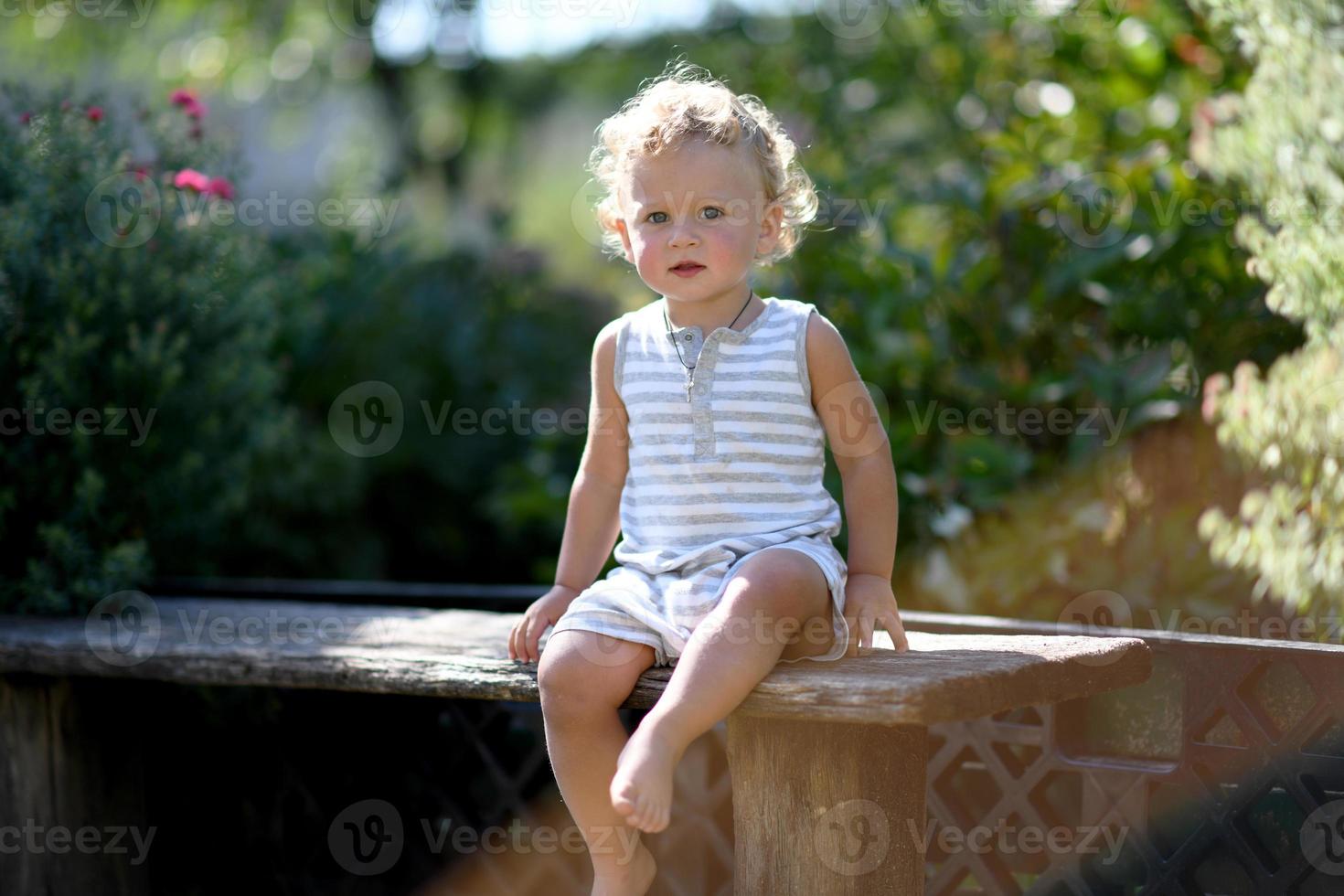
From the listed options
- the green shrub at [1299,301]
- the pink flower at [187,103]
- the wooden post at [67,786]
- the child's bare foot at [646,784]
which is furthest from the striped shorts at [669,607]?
the pink flower at [187,103]

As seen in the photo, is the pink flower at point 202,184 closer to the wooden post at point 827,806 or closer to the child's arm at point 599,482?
the child's arm at point 599,482

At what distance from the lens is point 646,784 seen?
72.8 inches

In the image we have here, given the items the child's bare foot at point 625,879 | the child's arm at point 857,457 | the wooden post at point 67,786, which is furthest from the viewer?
the wooden post at point 67,786

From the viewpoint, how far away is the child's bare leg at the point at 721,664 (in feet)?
6.10

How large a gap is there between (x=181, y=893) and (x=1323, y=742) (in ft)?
8.40

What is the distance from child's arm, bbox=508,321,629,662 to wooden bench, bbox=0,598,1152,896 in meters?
0.10

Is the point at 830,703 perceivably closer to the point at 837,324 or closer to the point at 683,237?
the point at 683,237

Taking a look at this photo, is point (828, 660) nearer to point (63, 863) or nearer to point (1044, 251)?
point (63, 863)

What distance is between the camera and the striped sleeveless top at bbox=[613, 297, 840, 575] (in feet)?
7.34

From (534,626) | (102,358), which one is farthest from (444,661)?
(102,358)

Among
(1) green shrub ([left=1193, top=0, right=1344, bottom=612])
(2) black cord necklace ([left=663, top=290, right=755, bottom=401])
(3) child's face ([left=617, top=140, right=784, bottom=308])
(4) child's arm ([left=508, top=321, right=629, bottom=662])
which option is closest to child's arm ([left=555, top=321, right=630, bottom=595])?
(4) child's arm ([left=508, top=321, right=629, bottom=662])

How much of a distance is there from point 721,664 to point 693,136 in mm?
871

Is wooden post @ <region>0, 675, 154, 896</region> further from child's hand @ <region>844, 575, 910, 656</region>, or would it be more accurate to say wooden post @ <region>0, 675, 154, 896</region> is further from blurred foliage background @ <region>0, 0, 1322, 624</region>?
child's hand @ <region>844, 575, 910, 656</region>

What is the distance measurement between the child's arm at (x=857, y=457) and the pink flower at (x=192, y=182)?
1767 millimetres
